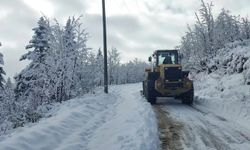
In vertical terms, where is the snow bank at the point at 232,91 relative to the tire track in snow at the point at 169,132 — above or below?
above

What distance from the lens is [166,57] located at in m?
25.0

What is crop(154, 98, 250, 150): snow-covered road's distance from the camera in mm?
10945

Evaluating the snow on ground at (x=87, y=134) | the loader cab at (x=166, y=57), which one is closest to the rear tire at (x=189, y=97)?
the loader cab at (x=166, y=57)

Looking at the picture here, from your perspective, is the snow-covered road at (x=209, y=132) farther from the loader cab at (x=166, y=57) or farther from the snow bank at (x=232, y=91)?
the loader cab at (x=166, y=57)

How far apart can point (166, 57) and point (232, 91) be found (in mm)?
5282

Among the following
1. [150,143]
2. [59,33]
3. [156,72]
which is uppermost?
[59,33]

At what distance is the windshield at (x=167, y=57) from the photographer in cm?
2473

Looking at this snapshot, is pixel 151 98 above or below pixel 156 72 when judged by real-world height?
below

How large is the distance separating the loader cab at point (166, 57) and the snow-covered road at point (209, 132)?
7522 mm

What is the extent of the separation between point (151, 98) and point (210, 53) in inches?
915

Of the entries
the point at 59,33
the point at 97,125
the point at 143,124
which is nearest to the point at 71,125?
the point at 97,125

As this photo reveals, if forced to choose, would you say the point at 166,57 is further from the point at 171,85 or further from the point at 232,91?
the point at 232,91

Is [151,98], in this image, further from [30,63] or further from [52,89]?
[30,63]

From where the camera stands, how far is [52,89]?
2498 cm
